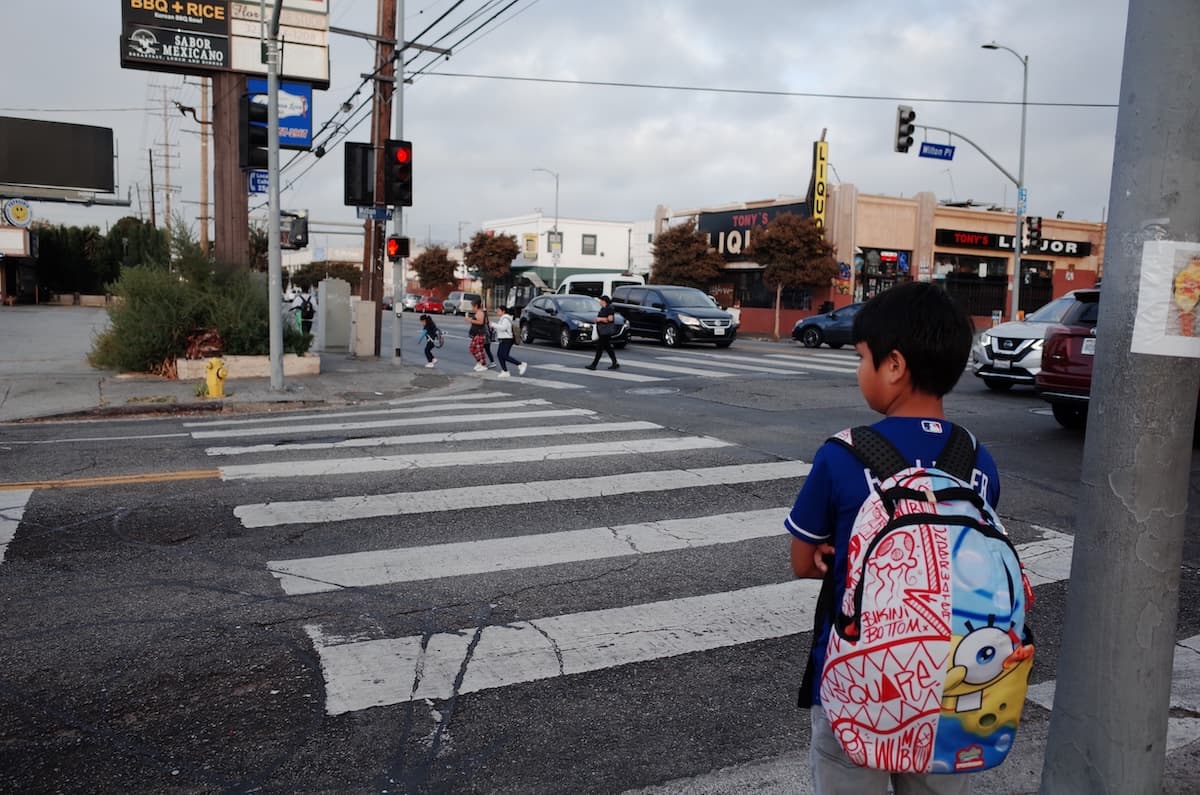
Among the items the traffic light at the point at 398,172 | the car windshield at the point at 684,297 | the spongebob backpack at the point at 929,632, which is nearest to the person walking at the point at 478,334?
the traffic light at the point at 398,172

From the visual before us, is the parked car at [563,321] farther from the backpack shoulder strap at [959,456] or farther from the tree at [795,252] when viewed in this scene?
the backpack shoulder strap at [959,456]

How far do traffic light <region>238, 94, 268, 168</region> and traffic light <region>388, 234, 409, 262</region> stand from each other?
5.10 meters

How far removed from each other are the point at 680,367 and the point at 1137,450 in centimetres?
1788

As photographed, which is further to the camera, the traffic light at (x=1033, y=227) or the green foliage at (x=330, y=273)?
the green foliage at (x=330, y=273)

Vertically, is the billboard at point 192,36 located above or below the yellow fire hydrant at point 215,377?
above

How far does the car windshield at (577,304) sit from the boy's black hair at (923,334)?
2505 cm

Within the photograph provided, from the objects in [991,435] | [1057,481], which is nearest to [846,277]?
[991,435]

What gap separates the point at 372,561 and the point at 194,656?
1547 millimetres

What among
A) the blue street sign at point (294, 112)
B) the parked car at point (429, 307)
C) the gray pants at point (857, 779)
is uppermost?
the blue street sign at point (294, 112)

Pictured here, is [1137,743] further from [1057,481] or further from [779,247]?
[779,247]

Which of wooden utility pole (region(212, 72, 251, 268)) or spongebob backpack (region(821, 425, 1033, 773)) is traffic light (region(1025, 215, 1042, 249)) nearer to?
wooden utility pole (region(212, 72, 251, 268))

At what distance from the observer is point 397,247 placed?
2033 centimetres

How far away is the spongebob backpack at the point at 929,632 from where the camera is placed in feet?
6.29

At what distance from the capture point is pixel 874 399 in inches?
90.1
